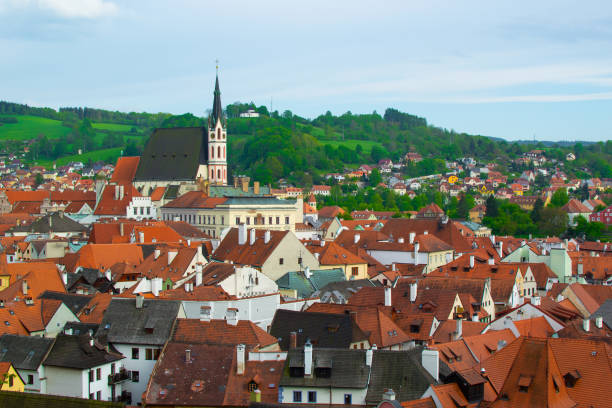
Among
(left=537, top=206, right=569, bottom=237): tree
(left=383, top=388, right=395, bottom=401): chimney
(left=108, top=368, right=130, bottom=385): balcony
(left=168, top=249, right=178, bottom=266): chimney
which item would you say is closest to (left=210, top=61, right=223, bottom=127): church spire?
(left=537, top=206, right=569, bottom=237): tree

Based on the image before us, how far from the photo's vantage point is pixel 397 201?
591 ft

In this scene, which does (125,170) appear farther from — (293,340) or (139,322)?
(293,340)

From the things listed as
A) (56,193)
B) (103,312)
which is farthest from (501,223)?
(103,312)

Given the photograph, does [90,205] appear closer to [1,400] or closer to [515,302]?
[515,302]

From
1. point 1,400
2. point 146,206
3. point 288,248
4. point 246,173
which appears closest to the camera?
point 1,400

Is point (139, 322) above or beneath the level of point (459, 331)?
above

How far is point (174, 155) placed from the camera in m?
133

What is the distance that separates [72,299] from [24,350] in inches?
440

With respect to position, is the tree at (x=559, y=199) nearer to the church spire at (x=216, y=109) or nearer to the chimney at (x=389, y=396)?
the church spire at (x=216, y=109)

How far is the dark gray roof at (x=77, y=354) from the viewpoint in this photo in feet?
121

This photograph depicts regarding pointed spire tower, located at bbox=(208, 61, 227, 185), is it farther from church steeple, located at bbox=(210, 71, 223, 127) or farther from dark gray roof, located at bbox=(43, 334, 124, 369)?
dark gray roof, located at bbox=(43, 334, 124, 369)

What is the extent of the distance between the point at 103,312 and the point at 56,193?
10555 cm

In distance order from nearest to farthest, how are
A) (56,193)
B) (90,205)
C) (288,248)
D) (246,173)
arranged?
(288,248) → (90,205) → (56,193) → (246,173)

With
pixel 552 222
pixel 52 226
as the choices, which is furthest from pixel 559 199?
pixel 52 226
